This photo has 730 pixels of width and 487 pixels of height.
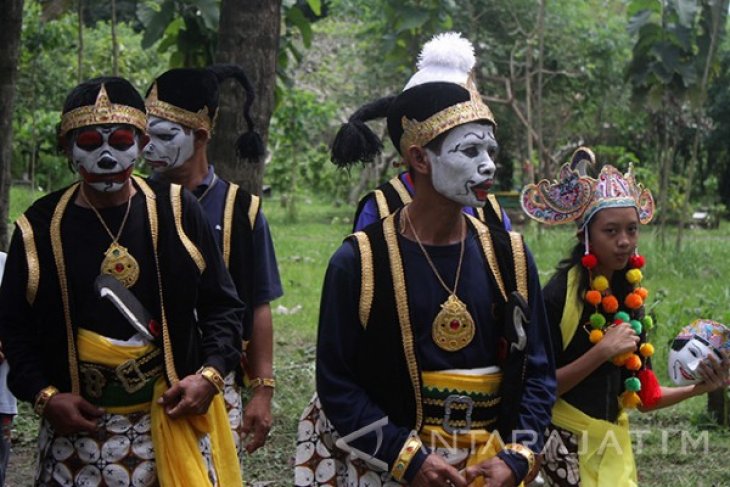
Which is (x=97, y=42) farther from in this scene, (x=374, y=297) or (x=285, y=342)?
(x=374, y=297)

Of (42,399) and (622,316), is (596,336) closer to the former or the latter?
(622,316)

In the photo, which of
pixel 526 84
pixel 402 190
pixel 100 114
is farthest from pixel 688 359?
pixel 526 84

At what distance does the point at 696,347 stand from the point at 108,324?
92.1 inches

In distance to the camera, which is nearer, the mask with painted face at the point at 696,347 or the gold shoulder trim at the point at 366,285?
the gold shoulder trim at the point at 366,285

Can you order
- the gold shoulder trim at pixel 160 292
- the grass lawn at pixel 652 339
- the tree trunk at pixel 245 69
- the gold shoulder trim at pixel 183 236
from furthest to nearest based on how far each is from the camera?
the grass lawn at pixel 652 339 < the tree trunk at pixel 245 69 < the gold shoulder trim at pixel 183 236 < the gold shoulder trim at pixel 160 292

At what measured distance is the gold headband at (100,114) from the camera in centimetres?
403

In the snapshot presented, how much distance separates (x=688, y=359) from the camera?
486 cm

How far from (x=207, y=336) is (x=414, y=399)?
33.8 inches

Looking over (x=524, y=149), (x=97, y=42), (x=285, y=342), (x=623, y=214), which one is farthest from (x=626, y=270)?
(x=97, y=42)

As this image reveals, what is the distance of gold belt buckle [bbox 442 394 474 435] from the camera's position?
359cm

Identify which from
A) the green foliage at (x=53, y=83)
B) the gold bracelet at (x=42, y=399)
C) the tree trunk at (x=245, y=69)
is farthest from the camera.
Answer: the green foliage at (x=53, y=83)

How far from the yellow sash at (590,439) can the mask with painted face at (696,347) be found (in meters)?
0.36

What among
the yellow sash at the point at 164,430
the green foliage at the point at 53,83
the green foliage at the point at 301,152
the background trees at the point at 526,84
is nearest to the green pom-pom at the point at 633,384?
the yellow sash at the point at 164,430

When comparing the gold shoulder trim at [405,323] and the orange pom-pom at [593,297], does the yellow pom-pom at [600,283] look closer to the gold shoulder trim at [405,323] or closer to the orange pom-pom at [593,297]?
the orange pom-pom at [593,297]
